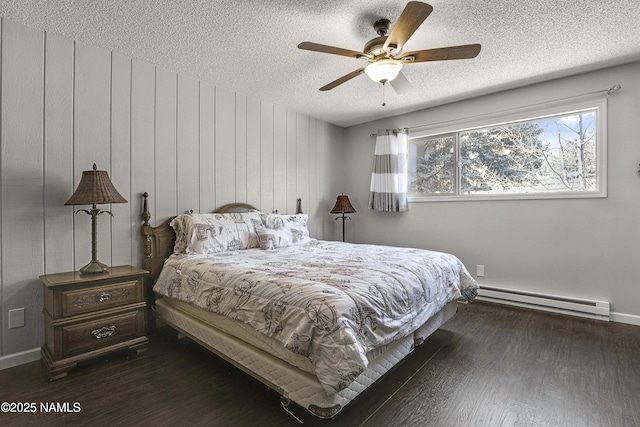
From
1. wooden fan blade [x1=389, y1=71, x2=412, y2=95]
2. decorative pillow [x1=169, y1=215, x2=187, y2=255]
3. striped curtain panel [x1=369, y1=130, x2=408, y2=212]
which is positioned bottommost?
decorative pillow [x1=169, y1=215, x2=187, y2=255]

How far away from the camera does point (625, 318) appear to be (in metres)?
2.86

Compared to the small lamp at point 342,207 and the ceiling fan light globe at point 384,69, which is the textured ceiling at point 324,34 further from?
the small lamp at point 342,207

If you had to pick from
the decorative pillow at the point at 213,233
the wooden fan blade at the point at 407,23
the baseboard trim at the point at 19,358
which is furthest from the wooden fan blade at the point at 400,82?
the baseboard trim at the point at 19,358

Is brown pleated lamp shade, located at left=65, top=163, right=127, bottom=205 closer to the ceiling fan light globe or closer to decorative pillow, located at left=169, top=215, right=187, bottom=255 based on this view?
decorative pillow, located at left=169, top=215, right=187, bottom=255

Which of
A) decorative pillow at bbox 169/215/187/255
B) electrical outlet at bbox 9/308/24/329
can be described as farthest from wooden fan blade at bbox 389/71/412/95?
electrical outlet at bbox 9/308/24/329

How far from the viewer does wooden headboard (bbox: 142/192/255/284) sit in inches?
108

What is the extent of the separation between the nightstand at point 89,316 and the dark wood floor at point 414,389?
12 centimetres

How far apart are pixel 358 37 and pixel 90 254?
273 centimetres

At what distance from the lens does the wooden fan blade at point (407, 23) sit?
160 cm

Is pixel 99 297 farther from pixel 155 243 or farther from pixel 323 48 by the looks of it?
pixel 323 48

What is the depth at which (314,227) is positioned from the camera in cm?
457

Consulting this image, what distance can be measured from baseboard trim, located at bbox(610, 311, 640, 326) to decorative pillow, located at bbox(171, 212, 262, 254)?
11.4 ft

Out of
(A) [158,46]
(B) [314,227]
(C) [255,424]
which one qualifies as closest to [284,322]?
(C) [255,424]

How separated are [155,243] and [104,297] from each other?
0.73 meters
